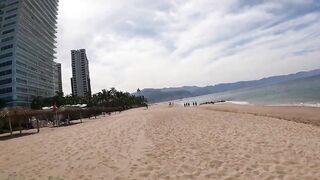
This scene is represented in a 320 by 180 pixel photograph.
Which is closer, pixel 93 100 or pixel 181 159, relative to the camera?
pixel 181 159

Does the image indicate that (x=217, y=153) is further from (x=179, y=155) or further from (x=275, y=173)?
(x=275, y=173)

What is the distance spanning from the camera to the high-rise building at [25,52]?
362 ft

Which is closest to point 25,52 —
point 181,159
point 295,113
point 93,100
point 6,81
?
point 6,81

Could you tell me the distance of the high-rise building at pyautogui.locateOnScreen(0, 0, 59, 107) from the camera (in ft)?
362

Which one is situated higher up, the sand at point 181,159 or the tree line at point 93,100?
the tree line at point 93,100

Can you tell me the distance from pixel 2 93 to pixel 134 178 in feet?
367

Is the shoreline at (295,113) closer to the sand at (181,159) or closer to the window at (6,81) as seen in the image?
the sand at (181,159)

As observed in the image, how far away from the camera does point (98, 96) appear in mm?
138625

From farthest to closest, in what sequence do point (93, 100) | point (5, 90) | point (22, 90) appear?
point (93, 100), point (22, 90), point (5, 90)

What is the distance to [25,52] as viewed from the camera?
11912 cm

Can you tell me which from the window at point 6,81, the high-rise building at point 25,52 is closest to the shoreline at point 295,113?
the window at point 6,81

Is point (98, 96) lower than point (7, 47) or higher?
lower

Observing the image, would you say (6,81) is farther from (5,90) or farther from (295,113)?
(295,113)

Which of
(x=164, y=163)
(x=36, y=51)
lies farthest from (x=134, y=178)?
(x=36, y=51)
